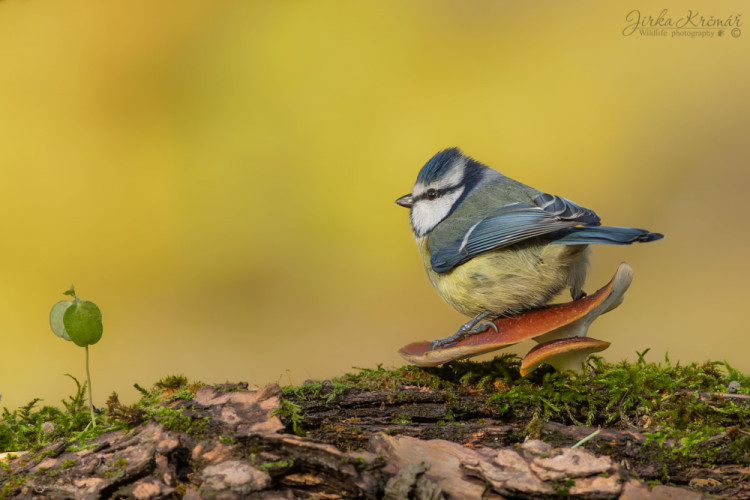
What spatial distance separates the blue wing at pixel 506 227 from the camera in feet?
5.69

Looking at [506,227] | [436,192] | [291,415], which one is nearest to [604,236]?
[506,227]

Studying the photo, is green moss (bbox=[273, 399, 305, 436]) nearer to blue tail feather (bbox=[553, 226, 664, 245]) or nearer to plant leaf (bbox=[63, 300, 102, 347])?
plant leaf (bbox=[63, 300, 102, 347])

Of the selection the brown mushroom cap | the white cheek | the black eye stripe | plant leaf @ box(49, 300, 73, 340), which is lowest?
the brown mushroom cap

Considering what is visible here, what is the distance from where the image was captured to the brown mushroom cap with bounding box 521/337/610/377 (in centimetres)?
161

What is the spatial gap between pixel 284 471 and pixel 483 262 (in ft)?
2.88

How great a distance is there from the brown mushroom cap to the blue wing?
0.28m

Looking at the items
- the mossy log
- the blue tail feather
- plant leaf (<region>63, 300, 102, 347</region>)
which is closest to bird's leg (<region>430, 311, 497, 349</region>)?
the mossy log

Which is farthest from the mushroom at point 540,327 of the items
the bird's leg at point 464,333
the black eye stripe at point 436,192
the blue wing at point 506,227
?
the black eye stripe at point 436,192

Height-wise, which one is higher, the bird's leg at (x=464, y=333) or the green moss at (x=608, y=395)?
the bird's leg at (x=464, y=333)

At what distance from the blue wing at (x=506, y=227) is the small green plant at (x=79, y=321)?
99 cm

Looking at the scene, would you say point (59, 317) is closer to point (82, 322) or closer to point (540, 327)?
point (82, 322)

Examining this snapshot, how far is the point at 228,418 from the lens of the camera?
4.62 feet

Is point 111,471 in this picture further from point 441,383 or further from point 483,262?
point 483,262

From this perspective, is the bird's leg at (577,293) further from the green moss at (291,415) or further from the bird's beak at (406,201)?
the green moss at (291,415)
